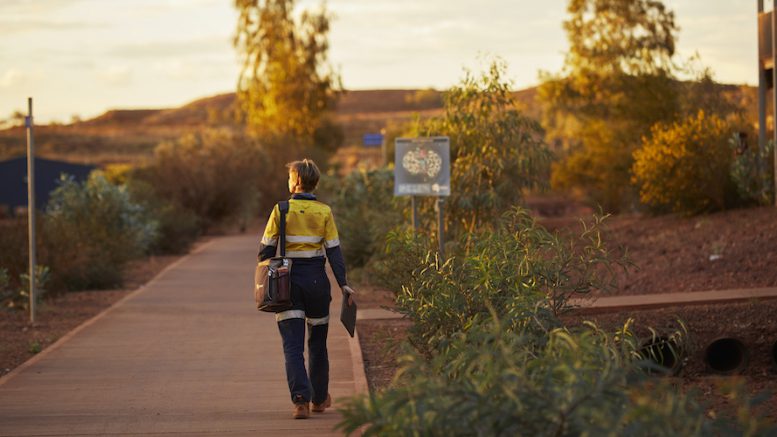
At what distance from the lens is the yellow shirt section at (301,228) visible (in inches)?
349

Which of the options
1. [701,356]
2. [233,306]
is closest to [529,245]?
[701,356]

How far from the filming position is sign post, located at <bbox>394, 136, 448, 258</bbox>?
14.6 m

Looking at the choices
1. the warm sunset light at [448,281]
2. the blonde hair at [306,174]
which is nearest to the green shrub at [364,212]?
the warm sunset light at [448,281]

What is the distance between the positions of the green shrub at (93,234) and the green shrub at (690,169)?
1076cm

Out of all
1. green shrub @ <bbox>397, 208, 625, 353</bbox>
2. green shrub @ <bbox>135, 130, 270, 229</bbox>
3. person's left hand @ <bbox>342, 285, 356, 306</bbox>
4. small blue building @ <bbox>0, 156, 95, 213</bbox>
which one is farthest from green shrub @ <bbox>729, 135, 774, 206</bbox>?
small blue building @ <bbox>0, 156, 95, 213</bbox>

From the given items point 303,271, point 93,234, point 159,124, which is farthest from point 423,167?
point 159,124

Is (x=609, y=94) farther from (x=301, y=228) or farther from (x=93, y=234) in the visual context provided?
(x=301, y=228)

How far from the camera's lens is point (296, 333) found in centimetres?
891

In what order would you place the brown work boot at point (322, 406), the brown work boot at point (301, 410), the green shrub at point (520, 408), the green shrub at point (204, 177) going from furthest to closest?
the green shrub at point (204, 177) → the brown work boot at point (322, 406) → the brown work boot at point (301, 410) → the green shrub at point (520, 408)

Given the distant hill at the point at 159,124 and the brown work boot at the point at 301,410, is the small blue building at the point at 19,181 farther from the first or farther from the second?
the brown work boot at the point at 301,410

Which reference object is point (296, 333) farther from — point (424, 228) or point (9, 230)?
point (9, 230)

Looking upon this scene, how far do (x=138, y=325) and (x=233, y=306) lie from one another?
2.30 metres

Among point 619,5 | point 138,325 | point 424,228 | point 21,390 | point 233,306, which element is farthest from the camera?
point 619,5

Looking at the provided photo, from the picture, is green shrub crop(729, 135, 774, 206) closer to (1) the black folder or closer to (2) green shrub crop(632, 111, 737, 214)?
(2) green shrub crop(632, 111, 737, 214)
